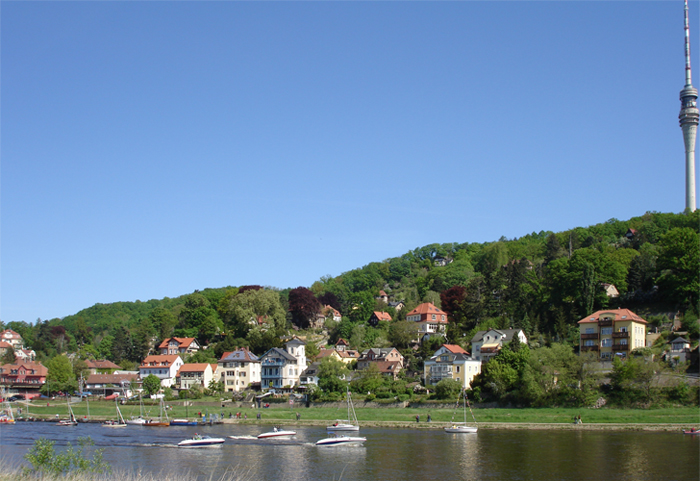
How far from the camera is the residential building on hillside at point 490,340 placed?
7919 centimetres

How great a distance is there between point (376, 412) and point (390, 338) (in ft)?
97.7

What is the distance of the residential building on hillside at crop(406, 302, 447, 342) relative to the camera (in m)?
105

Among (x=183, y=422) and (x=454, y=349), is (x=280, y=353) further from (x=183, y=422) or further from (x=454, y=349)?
(x=454, y=349)

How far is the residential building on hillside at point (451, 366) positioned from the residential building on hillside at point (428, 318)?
23.0 metres

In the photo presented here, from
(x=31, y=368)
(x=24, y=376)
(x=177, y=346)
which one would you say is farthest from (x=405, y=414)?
(x=24, y=376)

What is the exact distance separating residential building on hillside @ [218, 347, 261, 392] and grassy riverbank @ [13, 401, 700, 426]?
43.1ft

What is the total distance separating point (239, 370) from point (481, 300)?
37960 millimetres

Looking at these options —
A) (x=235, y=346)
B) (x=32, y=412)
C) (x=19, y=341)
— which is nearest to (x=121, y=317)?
(x=19, y=341)

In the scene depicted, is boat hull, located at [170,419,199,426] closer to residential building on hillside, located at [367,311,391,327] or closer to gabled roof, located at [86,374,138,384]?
gabled roof, located at [86,374,138,384]

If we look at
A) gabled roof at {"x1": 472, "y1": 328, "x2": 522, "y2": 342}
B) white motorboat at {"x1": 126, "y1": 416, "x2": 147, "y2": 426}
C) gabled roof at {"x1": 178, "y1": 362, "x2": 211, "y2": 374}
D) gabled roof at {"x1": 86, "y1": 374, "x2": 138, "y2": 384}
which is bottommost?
white motorboat at {"x1": 126, "y1": 416, "x2": 147, "y2": 426}

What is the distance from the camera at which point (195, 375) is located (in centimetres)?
9625

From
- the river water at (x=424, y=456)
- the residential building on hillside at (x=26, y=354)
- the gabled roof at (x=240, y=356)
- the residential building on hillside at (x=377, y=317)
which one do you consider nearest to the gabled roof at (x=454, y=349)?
the river water at (x=424, y=456)

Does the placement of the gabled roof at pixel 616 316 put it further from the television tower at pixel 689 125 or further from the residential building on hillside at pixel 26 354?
the residential building on hillside at pixel 26 354

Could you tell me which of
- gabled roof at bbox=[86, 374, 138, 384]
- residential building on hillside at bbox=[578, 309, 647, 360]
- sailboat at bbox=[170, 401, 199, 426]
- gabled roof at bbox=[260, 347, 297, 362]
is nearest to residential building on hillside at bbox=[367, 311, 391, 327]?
gabled roof at bbox=[260, 347, 297, 362]
